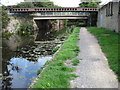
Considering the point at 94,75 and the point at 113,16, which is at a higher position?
the point at 113,16

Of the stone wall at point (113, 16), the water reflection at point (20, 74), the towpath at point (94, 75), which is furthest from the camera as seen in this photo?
the stone wall at point (113, 16)

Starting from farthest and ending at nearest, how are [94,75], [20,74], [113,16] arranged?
[113,16], [20,74], [94,75]

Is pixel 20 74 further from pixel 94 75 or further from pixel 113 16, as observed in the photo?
pixel 113 16

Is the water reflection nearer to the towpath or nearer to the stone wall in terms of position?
the towpath

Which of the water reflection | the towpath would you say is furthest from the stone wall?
the towpath

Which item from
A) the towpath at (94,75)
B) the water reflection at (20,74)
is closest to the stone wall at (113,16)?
the water reflection at (20,74)

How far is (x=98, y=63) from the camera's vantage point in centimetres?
746

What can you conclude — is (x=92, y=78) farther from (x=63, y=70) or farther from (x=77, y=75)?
(x=63, y=70)

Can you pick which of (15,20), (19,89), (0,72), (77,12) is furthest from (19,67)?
(77,12)

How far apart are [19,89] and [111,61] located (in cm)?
388

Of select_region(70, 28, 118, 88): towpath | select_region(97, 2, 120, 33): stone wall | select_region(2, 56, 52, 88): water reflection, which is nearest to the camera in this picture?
select_region(70, 28, 118, 88): towpath

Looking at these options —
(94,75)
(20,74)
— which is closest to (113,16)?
(20,74)

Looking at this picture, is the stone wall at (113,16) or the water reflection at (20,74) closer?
the water reflection at (20,74)

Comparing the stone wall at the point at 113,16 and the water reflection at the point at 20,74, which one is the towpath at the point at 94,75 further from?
the stone wall at the point at 113,16
